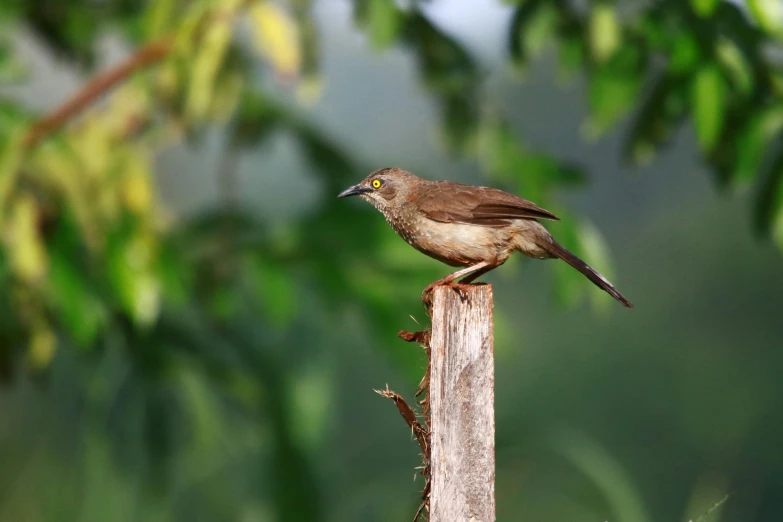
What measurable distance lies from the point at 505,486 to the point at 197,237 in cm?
249

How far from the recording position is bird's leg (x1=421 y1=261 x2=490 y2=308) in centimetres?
339

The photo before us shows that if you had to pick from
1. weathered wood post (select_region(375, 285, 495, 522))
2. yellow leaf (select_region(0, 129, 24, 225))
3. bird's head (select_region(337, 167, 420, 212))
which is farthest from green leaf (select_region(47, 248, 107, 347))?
weathered wood post (select_region(375, 285, 495, 522))

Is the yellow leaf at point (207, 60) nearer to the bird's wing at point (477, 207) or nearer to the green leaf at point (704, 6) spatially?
the bird's wing at point (477, 207)

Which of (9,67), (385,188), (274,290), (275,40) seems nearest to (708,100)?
(385,188)

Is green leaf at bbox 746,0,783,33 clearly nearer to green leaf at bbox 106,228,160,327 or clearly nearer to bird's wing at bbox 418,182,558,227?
bird's wing at bbox 418,182,558,227

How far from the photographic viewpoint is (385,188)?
425cm

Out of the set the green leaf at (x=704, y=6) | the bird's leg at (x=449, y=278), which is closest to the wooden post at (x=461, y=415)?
the bird's leg at (x=449, y=278)

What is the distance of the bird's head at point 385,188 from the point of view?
4.20 metres

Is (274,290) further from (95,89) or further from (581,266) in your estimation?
(581,266)

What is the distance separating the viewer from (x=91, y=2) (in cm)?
735

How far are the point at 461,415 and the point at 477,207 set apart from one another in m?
1.24

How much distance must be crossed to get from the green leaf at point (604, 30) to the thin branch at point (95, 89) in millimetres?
2233

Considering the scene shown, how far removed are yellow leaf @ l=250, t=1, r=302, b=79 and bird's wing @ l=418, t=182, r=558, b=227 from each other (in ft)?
4.70

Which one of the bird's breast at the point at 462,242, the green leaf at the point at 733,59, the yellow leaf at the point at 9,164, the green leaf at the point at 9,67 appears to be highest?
the green leaf at the point at 9,67
